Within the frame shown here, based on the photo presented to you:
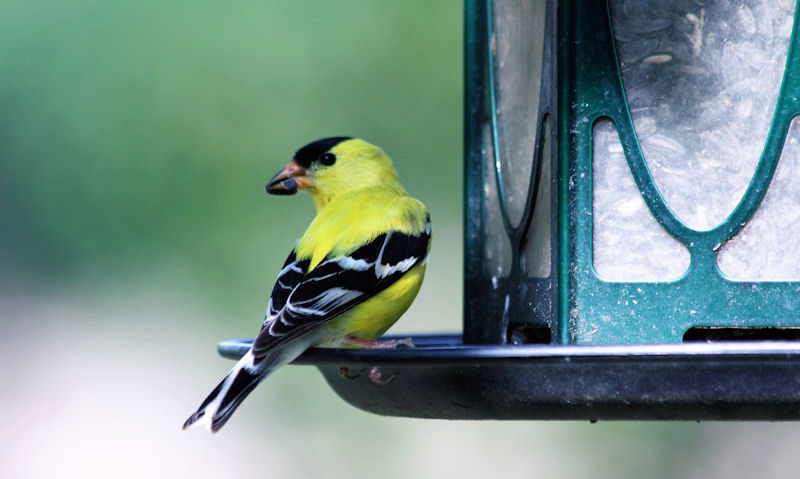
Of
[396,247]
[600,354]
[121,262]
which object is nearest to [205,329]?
[121,262]

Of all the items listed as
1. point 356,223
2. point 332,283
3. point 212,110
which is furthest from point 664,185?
point 212,110

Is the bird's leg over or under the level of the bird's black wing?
under

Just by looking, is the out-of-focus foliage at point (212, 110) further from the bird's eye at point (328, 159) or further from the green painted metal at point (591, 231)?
the green painted metal at point (591, 231)

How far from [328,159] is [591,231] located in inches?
70.0

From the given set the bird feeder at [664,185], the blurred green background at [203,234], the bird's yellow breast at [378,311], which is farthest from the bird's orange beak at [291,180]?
the blurred green background at [203,234]

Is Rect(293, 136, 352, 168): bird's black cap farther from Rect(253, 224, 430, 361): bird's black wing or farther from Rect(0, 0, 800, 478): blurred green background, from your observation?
Rect(0, 0, 800, 478): blurred green background

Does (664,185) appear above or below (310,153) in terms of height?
above

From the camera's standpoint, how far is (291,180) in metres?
4.49

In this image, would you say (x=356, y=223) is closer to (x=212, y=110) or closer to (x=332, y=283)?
(x=332, y=283)

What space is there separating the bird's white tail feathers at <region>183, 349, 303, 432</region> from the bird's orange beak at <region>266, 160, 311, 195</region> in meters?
1.21

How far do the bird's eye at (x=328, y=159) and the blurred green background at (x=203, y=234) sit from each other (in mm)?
2191

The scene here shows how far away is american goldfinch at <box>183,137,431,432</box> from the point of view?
3.21 metres

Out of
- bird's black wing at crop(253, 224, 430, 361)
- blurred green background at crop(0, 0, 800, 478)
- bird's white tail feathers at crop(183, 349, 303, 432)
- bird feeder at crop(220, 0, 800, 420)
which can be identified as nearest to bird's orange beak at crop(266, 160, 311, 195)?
bird's black wing at crop(253, 224, 430, 361)

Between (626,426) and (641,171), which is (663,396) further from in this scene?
(626,426)
